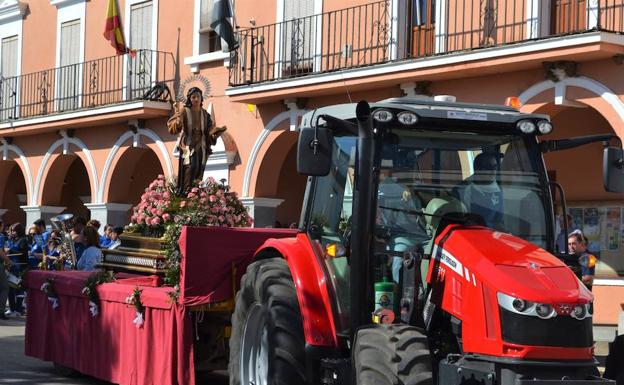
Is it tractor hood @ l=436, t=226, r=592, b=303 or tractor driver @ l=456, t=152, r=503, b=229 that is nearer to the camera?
tractor hood @ l=436, t=226, r=592, b=303

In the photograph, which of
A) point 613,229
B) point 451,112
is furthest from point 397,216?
point 613,229

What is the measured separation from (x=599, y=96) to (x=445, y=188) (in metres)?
7.28

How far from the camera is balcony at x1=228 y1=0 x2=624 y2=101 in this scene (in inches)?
581

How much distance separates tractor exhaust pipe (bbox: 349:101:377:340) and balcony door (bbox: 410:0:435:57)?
9.42 metres

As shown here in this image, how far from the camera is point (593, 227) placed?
53.1 ft

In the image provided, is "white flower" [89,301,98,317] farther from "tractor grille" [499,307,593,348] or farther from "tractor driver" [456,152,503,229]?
"tractor grille" [499,307,593,348]

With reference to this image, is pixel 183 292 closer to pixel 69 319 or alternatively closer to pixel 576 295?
pixel 69 319

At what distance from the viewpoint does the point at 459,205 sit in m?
7.48

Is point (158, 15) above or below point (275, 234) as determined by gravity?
above

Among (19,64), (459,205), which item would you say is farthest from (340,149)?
(19,64)

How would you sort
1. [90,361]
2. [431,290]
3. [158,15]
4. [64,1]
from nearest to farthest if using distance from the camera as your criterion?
[431,290] → [90,361] → [158,15] → [64,1]

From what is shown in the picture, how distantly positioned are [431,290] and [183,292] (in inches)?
123

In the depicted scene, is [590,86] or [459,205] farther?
[590,86]

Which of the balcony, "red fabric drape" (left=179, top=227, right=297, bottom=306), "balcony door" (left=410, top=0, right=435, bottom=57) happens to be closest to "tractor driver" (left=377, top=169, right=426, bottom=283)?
"red fabric drape" (left=179, top=227, right=297, bottom=306)
